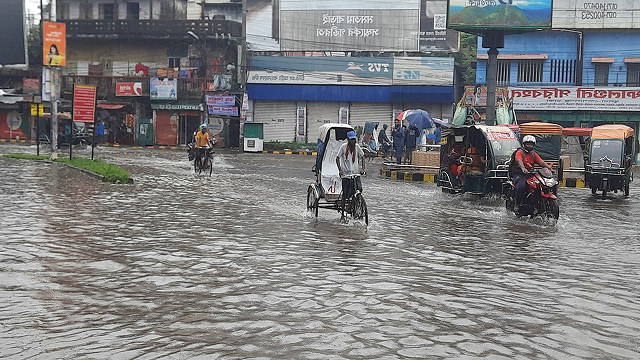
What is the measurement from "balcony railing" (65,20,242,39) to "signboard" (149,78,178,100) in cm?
306

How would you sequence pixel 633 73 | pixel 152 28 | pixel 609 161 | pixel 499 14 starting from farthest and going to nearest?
pixel 152 28 → pixel 633 73 → pixel 499 14 → pixel 609 161

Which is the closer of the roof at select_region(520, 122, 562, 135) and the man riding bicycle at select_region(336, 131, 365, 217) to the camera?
the man riding bicycle at select_region(336, 131, 365, 217)

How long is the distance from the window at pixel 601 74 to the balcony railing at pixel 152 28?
77.0ft

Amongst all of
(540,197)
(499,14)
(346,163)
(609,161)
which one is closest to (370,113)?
(499,14)

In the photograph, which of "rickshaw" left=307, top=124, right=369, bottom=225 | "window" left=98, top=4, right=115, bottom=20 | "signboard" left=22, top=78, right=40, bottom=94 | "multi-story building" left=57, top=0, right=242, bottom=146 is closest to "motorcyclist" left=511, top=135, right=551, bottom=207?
"rickshaw" left=307, top=124, right=369, bottom=225

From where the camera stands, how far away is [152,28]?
171 ft

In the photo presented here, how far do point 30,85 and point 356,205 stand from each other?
49087 mm

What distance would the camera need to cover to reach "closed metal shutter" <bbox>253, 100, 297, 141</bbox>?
49.3m

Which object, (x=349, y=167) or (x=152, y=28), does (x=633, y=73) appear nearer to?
(x=152, y=28)

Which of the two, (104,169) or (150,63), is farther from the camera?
(150,63)

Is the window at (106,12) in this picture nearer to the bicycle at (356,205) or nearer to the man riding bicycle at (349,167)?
the man riding bicycle at (349,167)

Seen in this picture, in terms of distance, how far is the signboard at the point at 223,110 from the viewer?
50.4 meters

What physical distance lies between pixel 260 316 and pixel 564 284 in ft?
11.5

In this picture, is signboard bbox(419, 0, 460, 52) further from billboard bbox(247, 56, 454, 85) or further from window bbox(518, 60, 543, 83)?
window bbox(518, 60, 543, 83)
